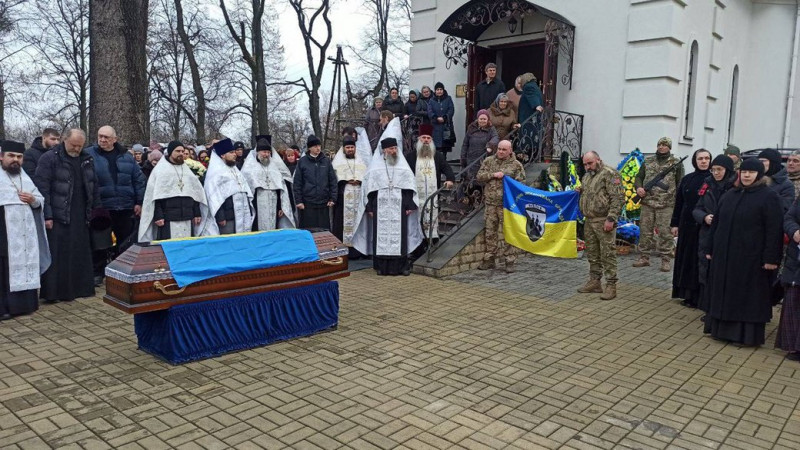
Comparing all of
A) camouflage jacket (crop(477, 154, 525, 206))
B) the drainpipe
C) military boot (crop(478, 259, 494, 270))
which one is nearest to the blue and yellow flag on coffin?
camouflage jacket (crop(477, 154, 525, 206))

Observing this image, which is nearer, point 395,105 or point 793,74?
point 395,105

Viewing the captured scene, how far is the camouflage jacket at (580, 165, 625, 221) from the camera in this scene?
6887 mm

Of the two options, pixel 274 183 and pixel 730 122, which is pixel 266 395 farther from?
pixel 730 122

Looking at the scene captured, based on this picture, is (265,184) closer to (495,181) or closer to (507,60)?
(495,181)

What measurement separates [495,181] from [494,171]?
0.17 m

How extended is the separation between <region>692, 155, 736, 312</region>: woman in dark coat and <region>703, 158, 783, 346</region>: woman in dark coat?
0.47 metres

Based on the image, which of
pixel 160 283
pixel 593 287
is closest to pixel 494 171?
pixel 593 287

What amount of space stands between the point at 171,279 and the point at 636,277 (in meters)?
6.66

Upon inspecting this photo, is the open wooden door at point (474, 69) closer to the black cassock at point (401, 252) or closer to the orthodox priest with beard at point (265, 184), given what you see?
the black cassock at point (401, 252)

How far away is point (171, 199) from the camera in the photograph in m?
6.78

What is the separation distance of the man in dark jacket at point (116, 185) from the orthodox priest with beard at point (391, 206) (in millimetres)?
3185

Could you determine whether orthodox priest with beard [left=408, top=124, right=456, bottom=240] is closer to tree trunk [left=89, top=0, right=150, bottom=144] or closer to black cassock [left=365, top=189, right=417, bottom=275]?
black cassock [left=365, top=189, right=417, bottom=275]

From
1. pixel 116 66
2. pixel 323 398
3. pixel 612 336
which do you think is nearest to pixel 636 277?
pixel 612 336

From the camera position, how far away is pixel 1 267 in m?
5.86
